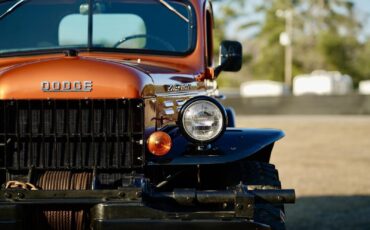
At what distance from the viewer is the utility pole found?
58234 millimetres

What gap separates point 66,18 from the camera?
619 centimetres

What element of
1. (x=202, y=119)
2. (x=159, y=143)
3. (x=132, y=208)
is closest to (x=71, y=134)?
(x=159, y=143)

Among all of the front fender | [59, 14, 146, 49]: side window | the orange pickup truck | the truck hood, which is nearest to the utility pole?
[59, 14, 146, 49]: side window

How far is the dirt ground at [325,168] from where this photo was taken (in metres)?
9.61

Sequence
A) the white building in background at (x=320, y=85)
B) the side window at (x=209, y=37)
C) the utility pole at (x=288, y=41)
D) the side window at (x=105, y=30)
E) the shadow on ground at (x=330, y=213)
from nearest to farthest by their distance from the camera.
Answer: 1. the side window at (x=105, y=30)
2. the side window at (x=209, y=37)
3. the shadow on ground at (x=330, y=213)
4. the white building in background at (x=320, y=85)
5. the utility pole at (x=288, y=41)

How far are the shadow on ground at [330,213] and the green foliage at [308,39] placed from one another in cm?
5015

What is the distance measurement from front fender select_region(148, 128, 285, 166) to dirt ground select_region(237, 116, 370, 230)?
3.53 m

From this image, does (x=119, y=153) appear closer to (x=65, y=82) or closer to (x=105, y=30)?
(x=65, y=82)

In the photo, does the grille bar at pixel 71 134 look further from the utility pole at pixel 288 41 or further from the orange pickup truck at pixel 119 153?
the utility pole at pixel 288 41

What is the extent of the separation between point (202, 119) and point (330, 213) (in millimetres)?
5128

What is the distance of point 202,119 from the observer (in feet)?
16.7

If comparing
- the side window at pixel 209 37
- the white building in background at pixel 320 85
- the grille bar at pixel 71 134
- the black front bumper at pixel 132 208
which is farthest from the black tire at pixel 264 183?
the white building in background at pixel 320 85

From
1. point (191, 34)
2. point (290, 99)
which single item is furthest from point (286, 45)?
point (191, 34)

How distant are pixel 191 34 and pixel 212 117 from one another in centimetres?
145
